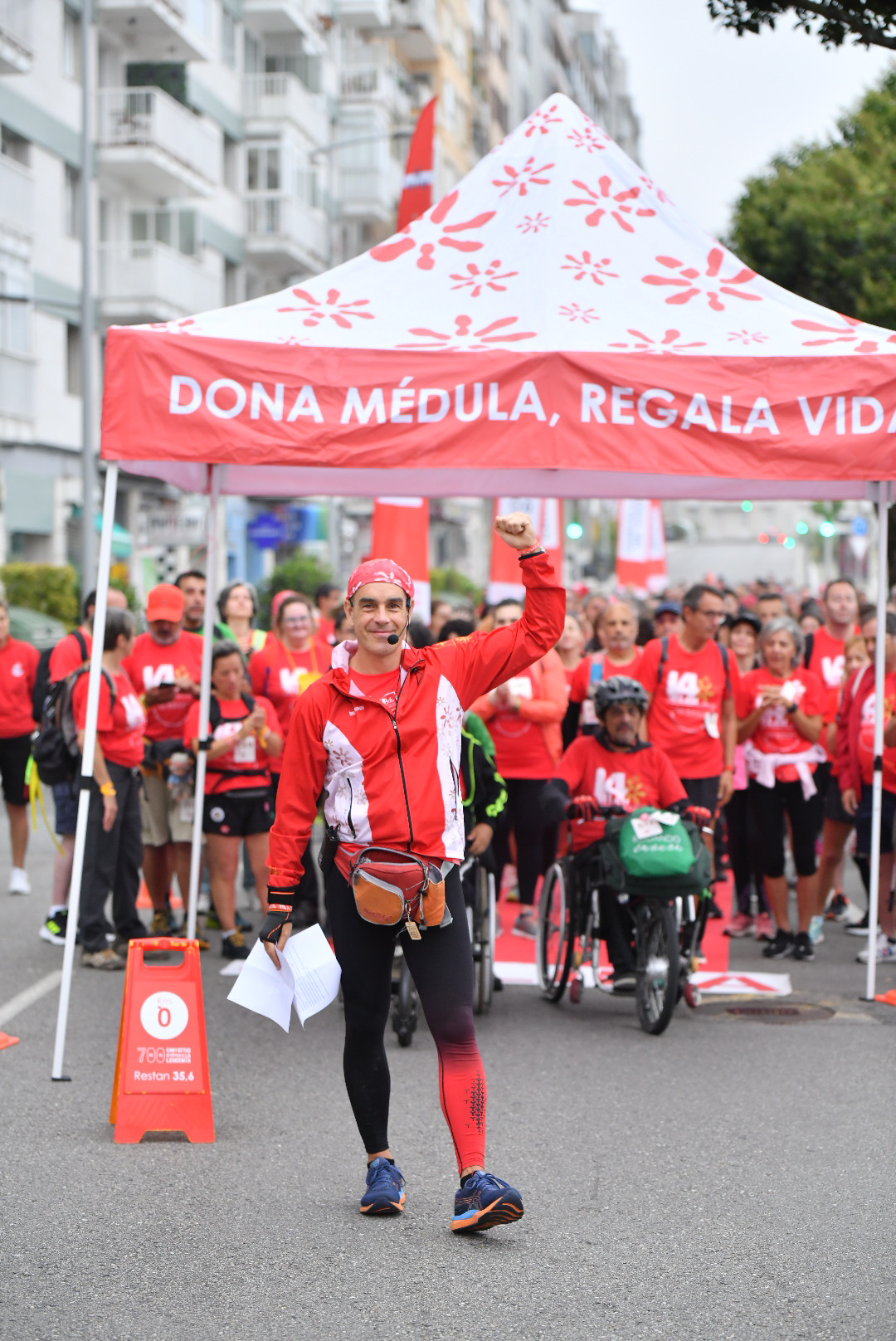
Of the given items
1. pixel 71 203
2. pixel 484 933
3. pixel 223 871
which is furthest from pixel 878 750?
pixel 71 203

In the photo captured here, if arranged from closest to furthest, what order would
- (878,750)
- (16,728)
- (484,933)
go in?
(484,933) → (878,750) → (16,728)

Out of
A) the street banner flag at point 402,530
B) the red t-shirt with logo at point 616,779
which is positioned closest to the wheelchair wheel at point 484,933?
the red t-shirt with logo at point 616,779

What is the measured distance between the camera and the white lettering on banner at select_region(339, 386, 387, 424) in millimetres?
6949

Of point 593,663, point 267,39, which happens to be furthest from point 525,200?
point 267,39

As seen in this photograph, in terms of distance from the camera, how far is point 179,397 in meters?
6.84

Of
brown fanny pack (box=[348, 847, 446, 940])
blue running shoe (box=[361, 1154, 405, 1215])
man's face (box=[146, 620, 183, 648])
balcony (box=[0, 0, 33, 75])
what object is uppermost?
balcony (box=[0, 0, 33, 75])

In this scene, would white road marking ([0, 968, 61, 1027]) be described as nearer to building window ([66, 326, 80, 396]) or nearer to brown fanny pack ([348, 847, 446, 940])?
brown fanny pack ([348, 847, 446, 940])

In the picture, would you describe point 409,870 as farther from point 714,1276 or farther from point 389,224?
point 389,224

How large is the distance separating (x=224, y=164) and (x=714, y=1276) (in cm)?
3988

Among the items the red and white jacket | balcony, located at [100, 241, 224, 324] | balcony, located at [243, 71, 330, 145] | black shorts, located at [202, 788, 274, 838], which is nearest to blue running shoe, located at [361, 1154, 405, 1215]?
the red and white jacket

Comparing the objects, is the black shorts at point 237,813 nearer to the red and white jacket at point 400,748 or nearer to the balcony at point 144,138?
the red and white jacket at point 400,748

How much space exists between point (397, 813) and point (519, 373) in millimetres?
2725

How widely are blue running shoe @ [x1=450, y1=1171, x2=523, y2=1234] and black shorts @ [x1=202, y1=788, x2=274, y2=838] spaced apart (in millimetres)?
4626

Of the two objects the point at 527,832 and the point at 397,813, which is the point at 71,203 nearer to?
the point at 527,832
